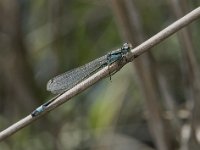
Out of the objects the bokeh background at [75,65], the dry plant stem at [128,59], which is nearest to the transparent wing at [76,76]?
the dry plant stem at [128,59]

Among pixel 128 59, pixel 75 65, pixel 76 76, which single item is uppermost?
pixel 75 65

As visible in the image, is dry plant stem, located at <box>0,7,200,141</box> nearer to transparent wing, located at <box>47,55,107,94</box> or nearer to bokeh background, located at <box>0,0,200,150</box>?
transparent wing, located at <box>47,55,107,94</box>

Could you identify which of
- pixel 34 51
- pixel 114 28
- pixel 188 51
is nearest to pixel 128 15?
pixel 188 51

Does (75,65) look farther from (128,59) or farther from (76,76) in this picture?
(128,59)

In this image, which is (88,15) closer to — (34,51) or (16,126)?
(34,51)

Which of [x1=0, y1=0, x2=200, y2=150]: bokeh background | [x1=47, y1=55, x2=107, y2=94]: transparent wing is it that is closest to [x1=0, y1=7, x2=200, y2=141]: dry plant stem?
[x1=47, y1=55, x2=107, y2=94]: transparent wing

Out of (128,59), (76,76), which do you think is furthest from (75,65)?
(128,59)

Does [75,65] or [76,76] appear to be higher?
[75,65]

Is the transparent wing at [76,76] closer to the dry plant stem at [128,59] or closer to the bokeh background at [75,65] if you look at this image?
the dry plant stem at [128,59]
